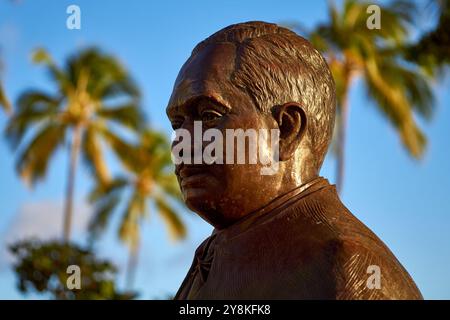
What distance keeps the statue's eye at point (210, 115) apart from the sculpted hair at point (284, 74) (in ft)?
0.52

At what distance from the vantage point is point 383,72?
74.3 feet

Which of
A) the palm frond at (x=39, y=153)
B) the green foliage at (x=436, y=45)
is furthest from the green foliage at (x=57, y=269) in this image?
the palm frond at (x=39, y=153)

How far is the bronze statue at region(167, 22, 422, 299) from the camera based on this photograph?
3330mm

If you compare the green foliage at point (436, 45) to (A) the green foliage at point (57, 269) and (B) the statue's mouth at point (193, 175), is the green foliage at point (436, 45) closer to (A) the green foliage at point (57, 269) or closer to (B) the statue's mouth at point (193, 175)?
(A) the green foliage at point (57, 269)

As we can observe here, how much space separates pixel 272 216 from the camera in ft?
11.7

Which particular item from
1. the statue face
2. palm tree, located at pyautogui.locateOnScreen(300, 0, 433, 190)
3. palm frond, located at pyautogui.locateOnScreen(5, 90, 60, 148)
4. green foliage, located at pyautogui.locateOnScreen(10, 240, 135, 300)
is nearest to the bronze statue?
the statue face

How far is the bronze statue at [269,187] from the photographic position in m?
3.33

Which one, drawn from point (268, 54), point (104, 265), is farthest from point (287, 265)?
point (104, 265)

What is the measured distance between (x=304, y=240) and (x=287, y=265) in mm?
121

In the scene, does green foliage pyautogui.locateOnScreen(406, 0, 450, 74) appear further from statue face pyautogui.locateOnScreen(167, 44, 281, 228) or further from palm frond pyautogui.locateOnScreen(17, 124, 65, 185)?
palm frond pyautogui.locateOnScreen(17, 124, 65, 185)

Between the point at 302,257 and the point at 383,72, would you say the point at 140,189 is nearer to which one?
the point at 383,72

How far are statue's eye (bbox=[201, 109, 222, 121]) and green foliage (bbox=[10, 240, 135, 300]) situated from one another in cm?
764

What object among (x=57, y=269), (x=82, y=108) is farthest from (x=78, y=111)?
(x=57, y=269)

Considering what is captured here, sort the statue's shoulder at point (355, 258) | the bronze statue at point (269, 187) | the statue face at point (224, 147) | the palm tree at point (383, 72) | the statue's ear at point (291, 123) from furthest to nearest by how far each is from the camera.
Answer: the palm tree at point (383, 72) < the statue's ear at point (291, 123) < the statue face at point (224, 147) < the bronze statue at point (269, 187) < the statue's shoulder at point (355, 258)
